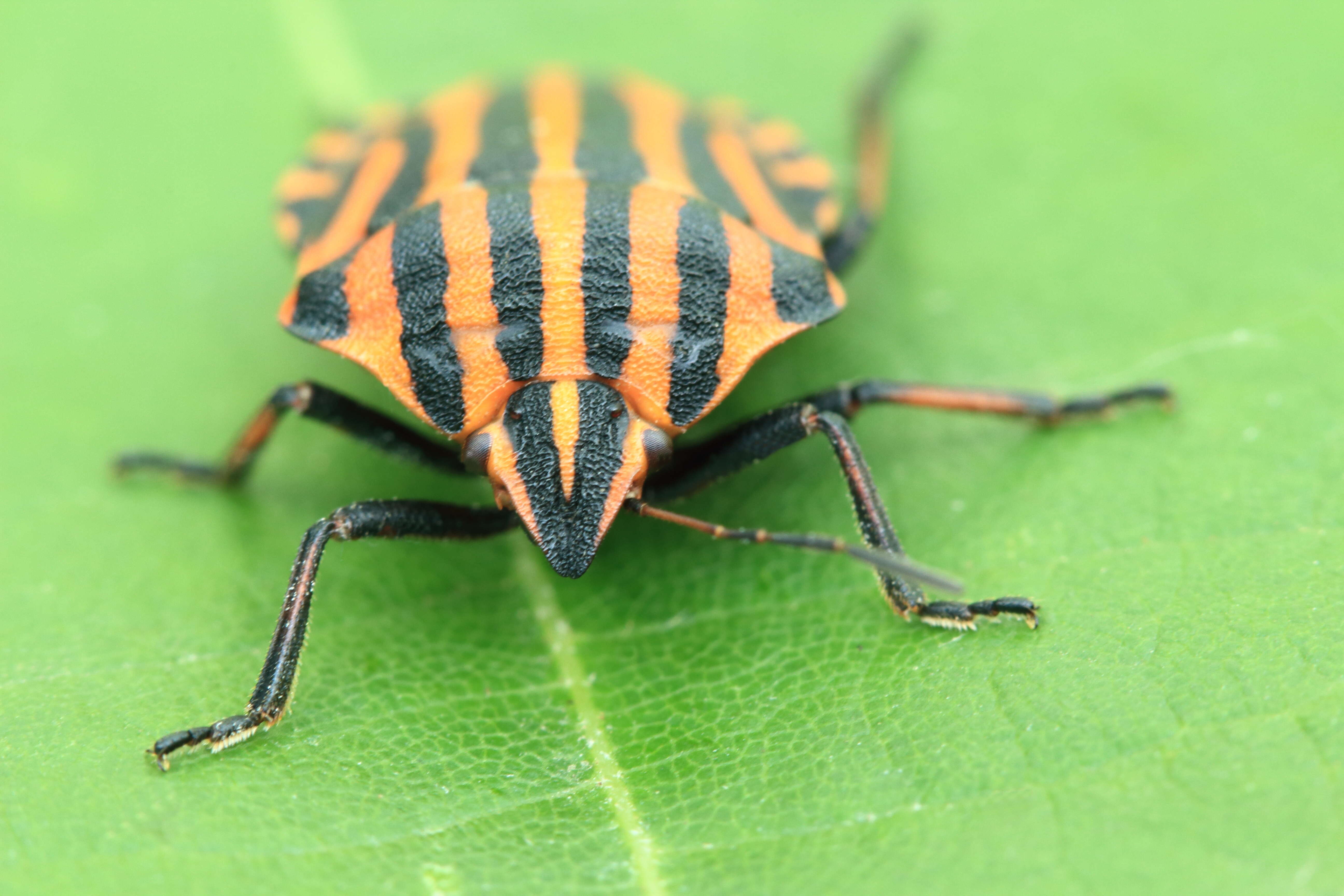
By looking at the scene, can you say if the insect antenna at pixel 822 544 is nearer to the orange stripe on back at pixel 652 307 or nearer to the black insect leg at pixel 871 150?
the orange stripe on back at pixel 652 307

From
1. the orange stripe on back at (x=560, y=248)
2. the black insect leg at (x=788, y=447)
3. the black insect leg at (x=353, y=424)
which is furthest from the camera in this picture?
the black insect leg at (x=353, y=424)

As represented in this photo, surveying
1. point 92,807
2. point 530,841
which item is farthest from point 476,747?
point 92,807

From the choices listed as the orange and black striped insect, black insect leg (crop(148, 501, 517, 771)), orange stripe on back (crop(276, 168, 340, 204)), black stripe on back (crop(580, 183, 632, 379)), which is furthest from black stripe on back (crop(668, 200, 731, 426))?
orange stripe on back (crop(276, 168, 340, 204))

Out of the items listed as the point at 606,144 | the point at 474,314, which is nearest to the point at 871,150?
the point at 606,144

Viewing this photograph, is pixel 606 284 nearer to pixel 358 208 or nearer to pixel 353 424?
pixel 353 424

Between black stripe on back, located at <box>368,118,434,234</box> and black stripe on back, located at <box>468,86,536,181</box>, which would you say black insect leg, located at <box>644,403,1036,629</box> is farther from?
black stripe on back, located at <box>368,118,434,234</box>

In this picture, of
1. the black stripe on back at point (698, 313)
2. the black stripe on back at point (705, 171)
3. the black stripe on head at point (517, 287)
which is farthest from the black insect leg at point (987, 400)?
the black stripe on head at point (517, 287)
